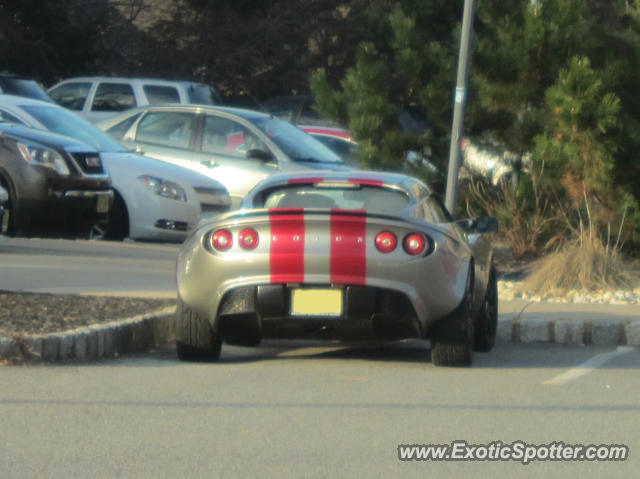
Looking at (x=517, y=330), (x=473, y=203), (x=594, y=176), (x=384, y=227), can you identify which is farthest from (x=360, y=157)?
(x=384, y=227)

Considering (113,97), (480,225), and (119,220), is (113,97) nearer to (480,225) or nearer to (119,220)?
(119,220)

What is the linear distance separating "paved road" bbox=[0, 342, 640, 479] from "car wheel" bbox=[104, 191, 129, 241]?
6134mm

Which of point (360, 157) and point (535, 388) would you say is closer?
point (535, 388)

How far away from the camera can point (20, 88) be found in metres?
22.0

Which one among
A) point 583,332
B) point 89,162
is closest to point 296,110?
point 89,162

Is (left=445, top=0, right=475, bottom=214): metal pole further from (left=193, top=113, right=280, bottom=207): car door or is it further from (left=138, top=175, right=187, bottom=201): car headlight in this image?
(left=193, top=113, right=280, bottom=207): car door

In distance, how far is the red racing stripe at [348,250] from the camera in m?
8.00

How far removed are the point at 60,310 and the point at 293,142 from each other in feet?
29.2

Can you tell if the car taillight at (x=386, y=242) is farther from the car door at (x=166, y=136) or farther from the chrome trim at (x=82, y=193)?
the car door at (x=166, y=136)

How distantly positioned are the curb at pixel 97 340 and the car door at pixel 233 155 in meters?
7.52

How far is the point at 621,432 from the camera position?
6.51 metres

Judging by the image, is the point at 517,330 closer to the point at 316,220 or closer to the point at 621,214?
the point at 316,220

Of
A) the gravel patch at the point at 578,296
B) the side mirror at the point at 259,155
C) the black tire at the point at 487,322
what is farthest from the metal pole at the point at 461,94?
the black tire at the point at 487,322

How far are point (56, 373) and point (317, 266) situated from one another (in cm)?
160
